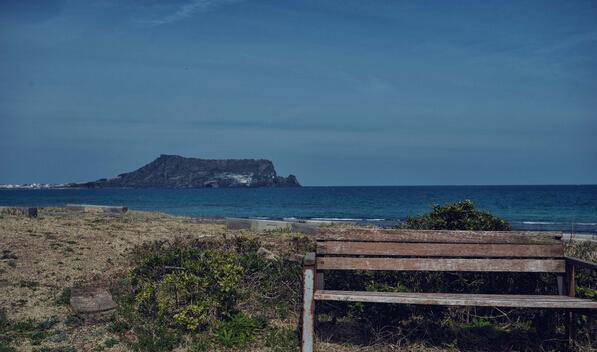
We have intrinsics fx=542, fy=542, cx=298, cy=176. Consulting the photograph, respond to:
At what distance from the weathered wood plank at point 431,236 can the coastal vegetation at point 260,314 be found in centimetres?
72

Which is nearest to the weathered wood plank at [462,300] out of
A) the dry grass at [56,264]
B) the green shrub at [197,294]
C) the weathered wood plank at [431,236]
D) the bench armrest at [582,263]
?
the bench armrest at [582,263]

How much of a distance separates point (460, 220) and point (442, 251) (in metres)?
1.27

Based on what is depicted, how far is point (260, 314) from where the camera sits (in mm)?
6074

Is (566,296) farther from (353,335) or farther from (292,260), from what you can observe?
(292,260)

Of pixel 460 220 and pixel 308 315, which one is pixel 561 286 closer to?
pixel 460 220

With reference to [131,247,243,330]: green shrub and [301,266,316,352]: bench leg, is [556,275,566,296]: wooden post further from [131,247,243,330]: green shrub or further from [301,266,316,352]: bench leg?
[131,247,243,330]: green shrub

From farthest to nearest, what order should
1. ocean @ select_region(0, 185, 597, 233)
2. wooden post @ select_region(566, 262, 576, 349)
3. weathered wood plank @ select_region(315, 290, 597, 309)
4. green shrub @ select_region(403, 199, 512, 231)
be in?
1. ocean @ select_region(0, 185, 597, 233)
2. green shrub @ select_region(403, 199, 512, 231)
3. wooden post @ select_region(566, 262, 576, 349)
4. weathered wood plank @ select_region(315, 290, 597, 309)

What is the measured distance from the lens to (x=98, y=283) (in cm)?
720

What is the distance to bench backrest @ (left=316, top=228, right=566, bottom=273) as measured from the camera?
5309 mm

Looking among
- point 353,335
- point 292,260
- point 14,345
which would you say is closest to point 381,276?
point 353,335

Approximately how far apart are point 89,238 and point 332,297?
22.4 ft

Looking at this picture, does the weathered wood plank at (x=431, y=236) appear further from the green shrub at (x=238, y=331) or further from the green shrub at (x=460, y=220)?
the green shrub at (x=238, y=331)

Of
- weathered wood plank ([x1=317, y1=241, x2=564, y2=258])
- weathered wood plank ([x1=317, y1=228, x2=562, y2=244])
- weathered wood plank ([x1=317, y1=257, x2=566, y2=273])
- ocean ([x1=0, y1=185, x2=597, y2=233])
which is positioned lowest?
ocean ([x1=0, y1=185, x2=597, y2=233])

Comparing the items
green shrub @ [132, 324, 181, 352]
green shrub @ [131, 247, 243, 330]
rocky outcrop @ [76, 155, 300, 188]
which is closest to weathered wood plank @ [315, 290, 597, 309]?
green shrub @ [131, 247, 243, 330]
